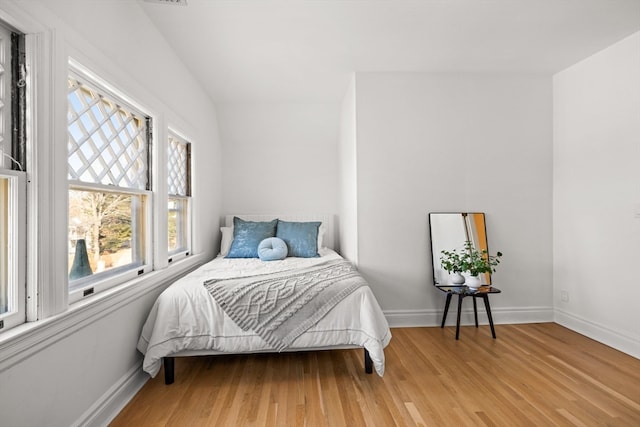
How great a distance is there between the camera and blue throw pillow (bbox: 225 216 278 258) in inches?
131

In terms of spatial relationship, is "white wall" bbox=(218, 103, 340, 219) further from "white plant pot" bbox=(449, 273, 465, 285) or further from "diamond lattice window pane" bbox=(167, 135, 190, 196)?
"white plant pot" bbox=(449, 273, 465, 285)

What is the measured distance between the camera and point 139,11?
2.00 metres

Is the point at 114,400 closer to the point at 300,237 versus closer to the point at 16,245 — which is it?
the point at 16,245

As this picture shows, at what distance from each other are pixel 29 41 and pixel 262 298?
1.71 metres

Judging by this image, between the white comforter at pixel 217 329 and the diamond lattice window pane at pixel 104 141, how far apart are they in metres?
0.84

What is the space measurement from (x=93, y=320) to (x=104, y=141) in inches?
39.2

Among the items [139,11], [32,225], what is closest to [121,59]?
[139,11]

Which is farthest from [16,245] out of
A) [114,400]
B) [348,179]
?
[348,179]

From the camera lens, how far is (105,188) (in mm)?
1761

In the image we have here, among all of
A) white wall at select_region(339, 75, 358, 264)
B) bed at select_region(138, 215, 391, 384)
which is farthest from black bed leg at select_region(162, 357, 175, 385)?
white wall at select_region(339, 75, 358, 264)

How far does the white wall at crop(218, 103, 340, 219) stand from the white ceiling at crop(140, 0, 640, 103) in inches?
33.1

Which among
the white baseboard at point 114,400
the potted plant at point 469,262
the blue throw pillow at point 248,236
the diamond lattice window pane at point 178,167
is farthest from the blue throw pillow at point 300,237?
the white baseboard at point 114,400

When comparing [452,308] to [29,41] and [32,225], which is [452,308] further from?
[29,41]

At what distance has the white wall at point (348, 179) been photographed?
10.2ft
